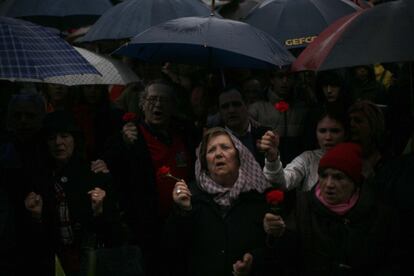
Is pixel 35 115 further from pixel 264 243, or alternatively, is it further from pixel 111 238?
pixel 264 243

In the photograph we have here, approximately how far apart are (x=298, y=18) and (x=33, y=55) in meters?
2.93

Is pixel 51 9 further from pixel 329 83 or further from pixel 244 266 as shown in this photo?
pixel 244 266

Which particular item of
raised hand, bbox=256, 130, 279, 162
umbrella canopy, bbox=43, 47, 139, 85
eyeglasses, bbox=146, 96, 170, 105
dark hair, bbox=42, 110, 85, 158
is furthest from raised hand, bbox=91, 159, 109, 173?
umbrella canopy, bbox=43, 47, 139, 85

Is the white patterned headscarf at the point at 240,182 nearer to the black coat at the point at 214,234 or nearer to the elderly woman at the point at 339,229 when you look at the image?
the black coat at the point at 214,234

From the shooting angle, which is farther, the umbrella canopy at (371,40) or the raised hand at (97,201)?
the raised hand at (97,201)

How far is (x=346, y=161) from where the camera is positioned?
15.0 feet

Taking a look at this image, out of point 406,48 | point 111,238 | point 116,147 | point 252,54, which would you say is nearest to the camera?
point 406,48

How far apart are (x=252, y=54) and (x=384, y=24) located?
1041 mm

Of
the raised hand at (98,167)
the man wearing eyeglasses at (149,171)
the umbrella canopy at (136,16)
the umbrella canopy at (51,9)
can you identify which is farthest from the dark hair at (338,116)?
the umbrella canopy at (51,9)

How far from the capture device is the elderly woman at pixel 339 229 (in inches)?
174

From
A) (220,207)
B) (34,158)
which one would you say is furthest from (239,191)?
(34,158)

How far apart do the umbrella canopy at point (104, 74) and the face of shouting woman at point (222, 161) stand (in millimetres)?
1828

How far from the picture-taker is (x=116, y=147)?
5750mm

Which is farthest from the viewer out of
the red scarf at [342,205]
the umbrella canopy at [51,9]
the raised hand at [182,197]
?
the umbrella canopy at [51,9]
